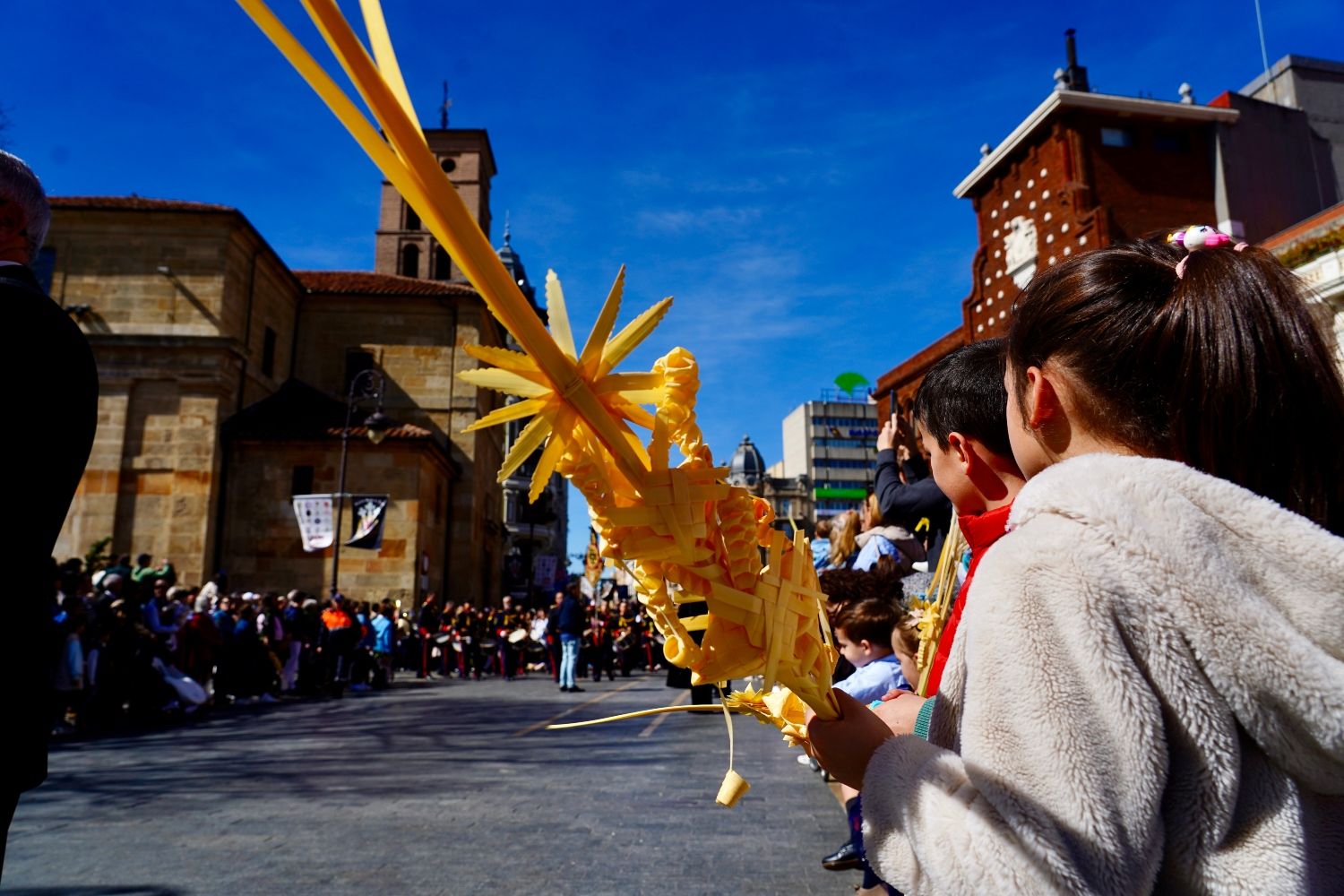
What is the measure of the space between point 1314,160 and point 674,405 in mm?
30044

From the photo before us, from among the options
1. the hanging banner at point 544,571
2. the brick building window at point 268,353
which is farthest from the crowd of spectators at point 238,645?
the hanging banner at point 544,571

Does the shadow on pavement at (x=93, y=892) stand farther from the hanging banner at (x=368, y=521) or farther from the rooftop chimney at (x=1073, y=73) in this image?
the rooftop chimney at (x=1073, y=73)

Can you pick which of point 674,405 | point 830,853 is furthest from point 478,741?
point 674,405

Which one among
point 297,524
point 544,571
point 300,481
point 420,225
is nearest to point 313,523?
point 297,524

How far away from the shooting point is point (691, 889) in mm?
3879

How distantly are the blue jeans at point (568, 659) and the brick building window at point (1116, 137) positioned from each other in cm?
1895

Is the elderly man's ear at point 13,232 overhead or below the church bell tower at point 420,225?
below

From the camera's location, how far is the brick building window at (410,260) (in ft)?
155

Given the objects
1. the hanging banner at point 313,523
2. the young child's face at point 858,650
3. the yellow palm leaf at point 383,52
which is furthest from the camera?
the hanging banner at point 313,523

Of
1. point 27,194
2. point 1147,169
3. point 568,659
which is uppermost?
point 1147,169

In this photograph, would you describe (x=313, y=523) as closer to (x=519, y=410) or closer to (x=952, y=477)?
(x=952, y=477)

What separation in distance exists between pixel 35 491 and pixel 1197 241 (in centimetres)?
208

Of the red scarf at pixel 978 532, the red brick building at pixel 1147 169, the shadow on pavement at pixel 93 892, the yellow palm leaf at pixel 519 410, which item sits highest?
the red brick building at pixel 1147 169

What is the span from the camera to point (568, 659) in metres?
16.8
